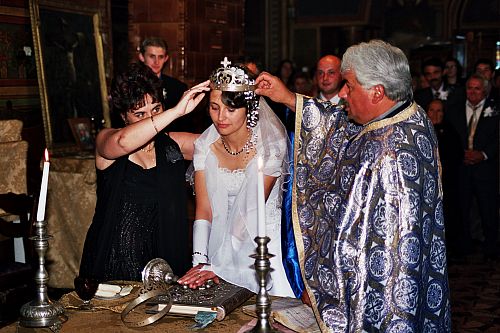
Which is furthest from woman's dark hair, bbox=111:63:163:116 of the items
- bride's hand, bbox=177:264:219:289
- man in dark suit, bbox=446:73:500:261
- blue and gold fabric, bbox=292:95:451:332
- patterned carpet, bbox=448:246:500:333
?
man in dark suit, bbox=446:73:500:261

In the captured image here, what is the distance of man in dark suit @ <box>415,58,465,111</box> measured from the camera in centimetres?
582

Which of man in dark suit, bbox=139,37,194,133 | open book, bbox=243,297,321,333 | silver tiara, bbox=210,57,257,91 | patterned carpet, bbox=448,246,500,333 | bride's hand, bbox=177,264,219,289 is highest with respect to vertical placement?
man in dark suit, bbox=139,37,194,133

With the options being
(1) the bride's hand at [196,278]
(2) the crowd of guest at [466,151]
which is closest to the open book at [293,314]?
(1) the bride's hand at [196,278]

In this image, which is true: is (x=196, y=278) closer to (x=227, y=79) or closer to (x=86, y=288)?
(x=86, y=288)

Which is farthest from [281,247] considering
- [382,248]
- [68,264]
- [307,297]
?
[68,264]

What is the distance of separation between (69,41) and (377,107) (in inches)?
175

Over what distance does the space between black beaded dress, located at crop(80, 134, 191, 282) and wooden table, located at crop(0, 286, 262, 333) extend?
0.57 metres

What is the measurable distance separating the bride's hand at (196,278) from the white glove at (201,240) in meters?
0.30

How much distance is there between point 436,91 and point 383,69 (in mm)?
4302

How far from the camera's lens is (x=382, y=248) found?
1.86 metres

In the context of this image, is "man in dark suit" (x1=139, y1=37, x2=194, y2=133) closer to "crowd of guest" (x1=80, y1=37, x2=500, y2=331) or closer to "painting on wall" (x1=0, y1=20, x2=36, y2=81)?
"painting on wall" (x1=0, y1=20, x2=36, y2=81)

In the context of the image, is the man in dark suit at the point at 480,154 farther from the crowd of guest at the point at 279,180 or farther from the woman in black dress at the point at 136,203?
the woman in black dress at the point at 136,203

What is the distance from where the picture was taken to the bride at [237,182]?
8.04 feet

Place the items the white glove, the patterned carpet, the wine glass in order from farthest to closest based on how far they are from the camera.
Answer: the patterned carpet
the white glove
the wine glass
